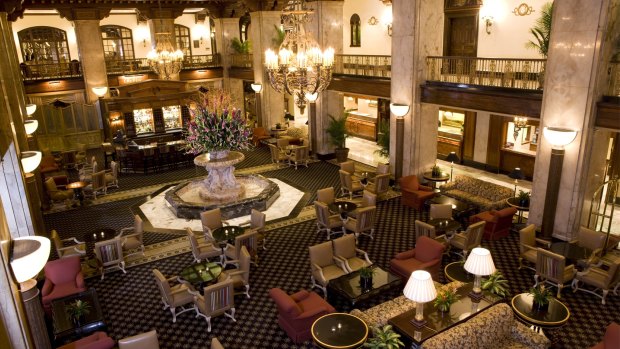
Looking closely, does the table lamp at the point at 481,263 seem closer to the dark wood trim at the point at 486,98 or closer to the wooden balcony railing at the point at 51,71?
the dark wood trim at the point at 486,98

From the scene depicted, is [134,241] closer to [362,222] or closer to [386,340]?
[362,222]

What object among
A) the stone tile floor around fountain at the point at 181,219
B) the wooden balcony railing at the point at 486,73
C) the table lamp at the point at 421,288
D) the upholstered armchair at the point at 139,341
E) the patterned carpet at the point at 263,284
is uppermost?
the wooden balcony railing at the point at 486,73

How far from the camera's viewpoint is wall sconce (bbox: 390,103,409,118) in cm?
1226

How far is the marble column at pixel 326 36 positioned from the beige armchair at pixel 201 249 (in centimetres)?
821

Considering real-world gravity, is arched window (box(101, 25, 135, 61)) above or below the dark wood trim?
above

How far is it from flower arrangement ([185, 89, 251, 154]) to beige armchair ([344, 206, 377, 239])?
3.56 metres

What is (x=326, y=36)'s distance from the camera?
1555cm

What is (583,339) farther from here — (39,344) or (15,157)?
(15,157)

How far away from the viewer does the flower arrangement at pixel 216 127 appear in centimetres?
1134

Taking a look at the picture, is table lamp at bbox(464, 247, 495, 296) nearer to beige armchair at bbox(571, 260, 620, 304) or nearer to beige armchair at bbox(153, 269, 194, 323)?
beige armchair at bbox(571, 260, 620, 304)

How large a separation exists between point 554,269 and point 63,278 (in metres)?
8.31

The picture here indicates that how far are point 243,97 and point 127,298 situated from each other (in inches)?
631

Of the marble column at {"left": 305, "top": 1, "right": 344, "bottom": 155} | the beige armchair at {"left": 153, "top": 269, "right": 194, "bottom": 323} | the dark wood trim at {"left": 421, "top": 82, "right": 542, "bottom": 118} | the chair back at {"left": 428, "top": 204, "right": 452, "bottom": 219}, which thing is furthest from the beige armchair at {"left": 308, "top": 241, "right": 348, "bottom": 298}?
the marble column at {"left": 305, "top": 1, "right": 344, "bottom": 155}

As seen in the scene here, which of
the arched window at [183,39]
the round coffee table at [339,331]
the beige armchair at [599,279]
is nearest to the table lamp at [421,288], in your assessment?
the round coffee table at [339,331]
